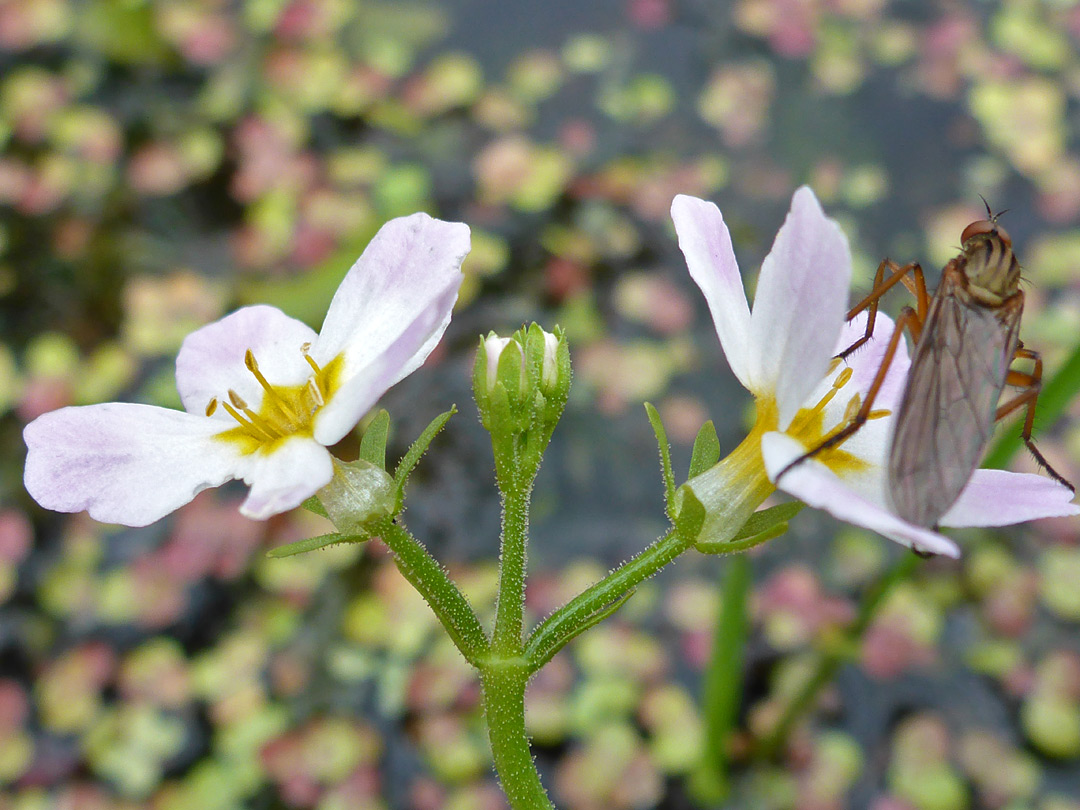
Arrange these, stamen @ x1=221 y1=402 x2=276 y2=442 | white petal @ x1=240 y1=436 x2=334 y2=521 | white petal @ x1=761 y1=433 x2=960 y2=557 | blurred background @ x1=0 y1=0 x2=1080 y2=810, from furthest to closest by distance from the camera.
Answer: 1. blurred background @ x1=0 y1=0 x2=1080 y2=810
2. stamen @ x1=221 y1=402 x2=276 y2=442
3. white petal @ x1=240 y1=436 x2=334 y2=521
4. white petal @ x1=761 y1=433 x2=960 y2=557

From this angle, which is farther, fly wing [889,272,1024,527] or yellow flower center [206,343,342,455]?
yellow flower center [206,343,342,455]

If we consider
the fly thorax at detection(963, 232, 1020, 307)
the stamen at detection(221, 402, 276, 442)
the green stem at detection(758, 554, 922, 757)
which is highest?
the fly thorax at detection(963, 232, 1020, 307)

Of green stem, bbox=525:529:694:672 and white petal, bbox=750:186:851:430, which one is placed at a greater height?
white petal, bbox=750:186:851:430

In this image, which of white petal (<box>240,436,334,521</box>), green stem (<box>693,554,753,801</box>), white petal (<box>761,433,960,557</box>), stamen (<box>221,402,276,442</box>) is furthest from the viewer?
green stem (<box>693,554,753,801</box>)

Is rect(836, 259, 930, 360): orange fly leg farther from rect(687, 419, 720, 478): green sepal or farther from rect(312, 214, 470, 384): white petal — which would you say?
rect(312, 214, 470, 384): white petal

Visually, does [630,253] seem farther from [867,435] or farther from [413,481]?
[867,435]

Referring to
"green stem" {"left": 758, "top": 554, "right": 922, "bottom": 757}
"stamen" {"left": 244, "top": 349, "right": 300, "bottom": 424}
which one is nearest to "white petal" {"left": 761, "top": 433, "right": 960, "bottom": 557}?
"stamen" {"left": 244, "top": 349, "right": 300, "bottom": 424}

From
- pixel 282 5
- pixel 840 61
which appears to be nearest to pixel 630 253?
pixel 840 61
